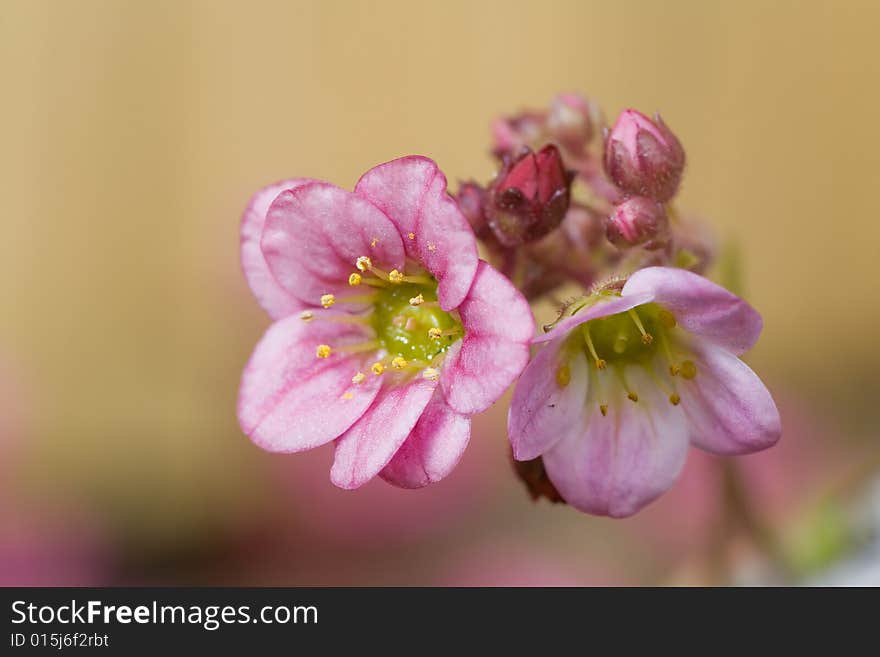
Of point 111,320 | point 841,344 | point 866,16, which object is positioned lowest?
point 841,344

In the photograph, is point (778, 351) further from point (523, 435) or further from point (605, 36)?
point (523, 435)

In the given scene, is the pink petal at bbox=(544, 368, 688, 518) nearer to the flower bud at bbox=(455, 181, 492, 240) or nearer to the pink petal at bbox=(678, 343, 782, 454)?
the pink petal at bbox=(678, 343, 782, 454)

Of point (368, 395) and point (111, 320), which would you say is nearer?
point (368, 395)

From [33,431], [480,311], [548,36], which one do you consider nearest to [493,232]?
[480,311]

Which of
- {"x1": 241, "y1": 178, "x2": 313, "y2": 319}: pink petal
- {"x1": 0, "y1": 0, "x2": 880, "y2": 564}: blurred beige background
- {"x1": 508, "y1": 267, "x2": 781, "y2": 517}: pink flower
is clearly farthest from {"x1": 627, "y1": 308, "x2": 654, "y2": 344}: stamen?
{"x1": 0, "y1": 0, "x2": 880, "y2": 564}: blurred beige background

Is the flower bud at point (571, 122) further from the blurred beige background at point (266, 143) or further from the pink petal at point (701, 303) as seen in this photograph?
the blurred beige background at point (266, 143)

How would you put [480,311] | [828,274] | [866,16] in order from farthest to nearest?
[828,274]
[866,16]
[480,311]

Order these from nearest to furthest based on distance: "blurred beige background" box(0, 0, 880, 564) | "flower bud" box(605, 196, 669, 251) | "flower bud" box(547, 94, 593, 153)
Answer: "flower bud" box(605, 196, 669, 251) → "flower bud" box(547, 94, 593, 153) → "blurred beige background" box(0, 0, 880, 564)
